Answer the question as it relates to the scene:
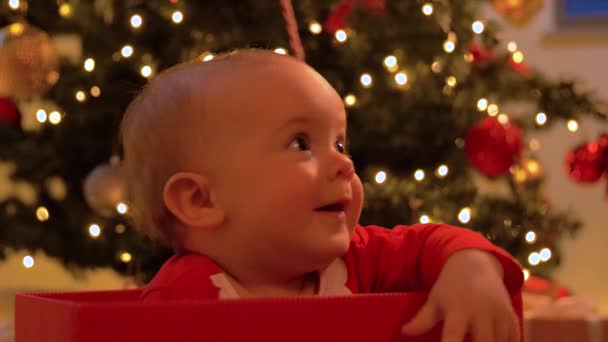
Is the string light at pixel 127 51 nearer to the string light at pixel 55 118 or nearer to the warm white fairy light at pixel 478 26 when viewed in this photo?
the string light at pixel 55 118

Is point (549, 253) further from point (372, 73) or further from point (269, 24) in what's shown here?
point (269, 24)

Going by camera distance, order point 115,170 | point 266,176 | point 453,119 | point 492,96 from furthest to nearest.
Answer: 1. point 492,96
2. point 453,119
3. point 115,170
4. point 266,176

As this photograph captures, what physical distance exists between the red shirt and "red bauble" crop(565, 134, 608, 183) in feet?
2.93

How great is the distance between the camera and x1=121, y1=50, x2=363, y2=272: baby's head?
85 cm

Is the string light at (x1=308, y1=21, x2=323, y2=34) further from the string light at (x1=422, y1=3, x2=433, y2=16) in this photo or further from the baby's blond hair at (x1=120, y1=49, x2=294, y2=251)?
the baby's blond hair at (x1=120, y1=49, x2=294, y2=251)

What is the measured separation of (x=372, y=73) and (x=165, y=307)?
4.46 ft

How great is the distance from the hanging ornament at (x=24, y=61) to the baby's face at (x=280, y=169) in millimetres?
879

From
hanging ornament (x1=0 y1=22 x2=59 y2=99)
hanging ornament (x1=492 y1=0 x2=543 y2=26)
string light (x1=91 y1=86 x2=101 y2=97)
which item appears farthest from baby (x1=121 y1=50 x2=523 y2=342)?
hanging ornament (x1=492 y1=0 x2=543 y2=26)

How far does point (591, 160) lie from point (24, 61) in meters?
1.10

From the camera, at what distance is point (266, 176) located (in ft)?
2.78

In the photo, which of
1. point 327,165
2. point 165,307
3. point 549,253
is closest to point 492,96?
point 549,253

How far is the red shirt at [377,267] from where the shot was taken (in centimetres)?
81

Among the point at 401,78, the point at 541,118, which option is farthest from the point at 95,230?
the point at 541,118

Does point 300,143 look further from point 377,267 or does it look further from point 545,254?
point 545,254
